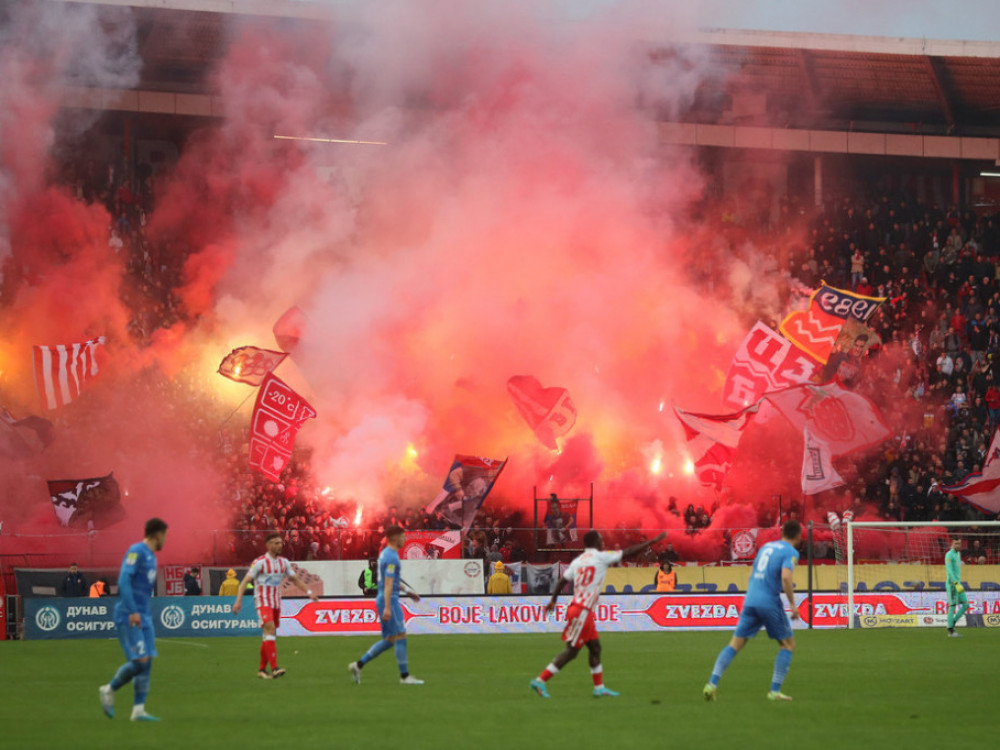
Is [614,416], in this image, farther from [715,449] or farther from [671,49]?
[671,49]

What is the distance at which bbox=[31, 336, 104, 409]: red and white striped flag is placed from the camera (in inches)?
1316

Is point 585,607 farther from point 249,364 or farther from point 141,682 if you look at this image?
point 249,364

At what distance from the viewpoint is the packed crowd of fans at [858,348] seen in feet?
108

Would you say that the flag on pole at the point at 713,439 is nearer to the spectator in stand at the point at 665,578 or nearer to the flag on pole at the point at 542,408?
the flag on pole at the point at 542,408

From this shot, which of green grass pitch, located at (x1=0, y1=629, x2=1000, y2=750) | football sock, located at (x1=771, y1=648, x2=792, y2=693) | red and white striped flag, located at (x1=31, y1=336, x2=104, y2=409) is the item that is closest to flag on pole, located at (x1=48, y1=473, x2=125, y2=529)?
red and white striped flag, located at (x1=31, y1=336, x2=104, y2=409)

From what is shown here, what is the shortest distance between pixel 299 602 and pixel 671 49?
22253 millimetres

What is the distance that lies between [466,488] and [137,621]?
2091 centimetres

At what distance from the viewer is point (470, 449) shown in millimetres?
37594

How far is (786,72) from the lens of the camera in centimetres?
4188

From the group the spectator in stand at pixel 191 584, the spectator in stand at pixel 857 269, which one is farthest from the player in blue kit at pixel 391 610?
the spectator in stand at pixel 857 269

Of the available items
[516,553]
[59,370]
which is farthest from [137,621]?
[59,370]

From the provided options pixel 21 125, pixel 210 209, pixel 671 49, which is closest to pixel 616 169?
pixel 671 49

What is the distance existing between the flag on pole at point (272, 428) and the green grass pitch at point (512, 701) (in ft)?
39.7

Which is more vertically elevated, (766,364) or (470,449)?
(766,364)
